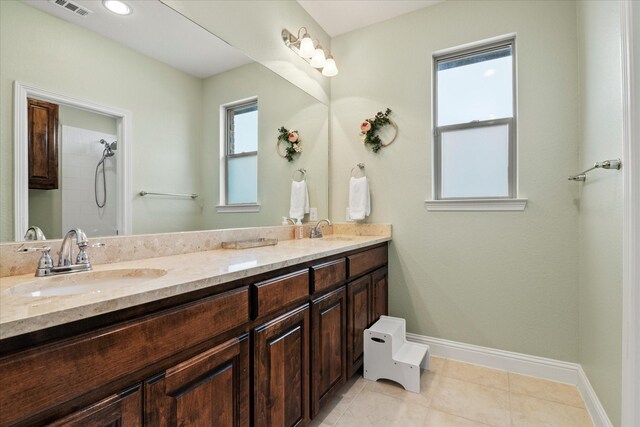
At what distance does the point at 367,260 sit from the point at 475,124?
1301mm

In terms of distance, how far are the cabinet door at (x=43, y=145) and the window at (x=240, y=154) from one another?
2.49 feet

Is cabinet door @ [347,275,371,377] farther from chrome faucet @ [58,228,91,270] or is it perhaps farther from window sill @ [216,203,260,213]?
chrome faucet @ [58,228,91,270]

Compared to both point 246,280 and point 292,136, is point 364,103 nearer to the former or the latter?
point 292,136

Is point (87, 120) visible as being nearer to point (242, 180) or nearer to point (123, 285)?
point (123, 285)

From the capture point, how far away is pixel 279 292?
127 cm

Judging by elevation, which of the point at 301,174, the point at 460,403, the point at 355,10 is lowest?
the point at 460,403

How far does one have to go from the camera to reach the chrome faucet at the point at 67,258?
100cm

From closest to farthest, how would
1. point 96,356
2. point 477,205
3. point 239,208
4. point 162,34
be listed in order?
1. point 96,356
2. point 162,34
3. point 239,208
4. point 477,205

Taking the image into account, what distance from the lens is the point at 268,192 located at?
214cm

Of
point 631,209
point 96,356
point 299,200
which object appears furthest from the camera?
point 299,200

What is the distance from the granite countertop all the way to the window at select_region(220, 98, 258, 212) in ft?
1.50

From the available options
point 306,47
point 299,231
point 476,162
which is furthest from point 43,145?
point 476,162

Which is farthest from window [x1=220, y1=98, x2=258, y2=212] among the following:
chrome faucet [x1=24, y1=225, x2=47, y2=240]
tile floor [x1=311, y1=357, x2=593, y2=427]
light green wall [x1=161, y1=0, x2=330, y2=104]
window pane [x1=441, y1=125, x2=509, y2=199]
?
window pane [x1=441, y1=125, x2=509, y2=199]

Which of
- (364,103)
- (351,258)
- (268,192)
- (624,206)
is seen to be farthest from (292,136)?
(624,206)
